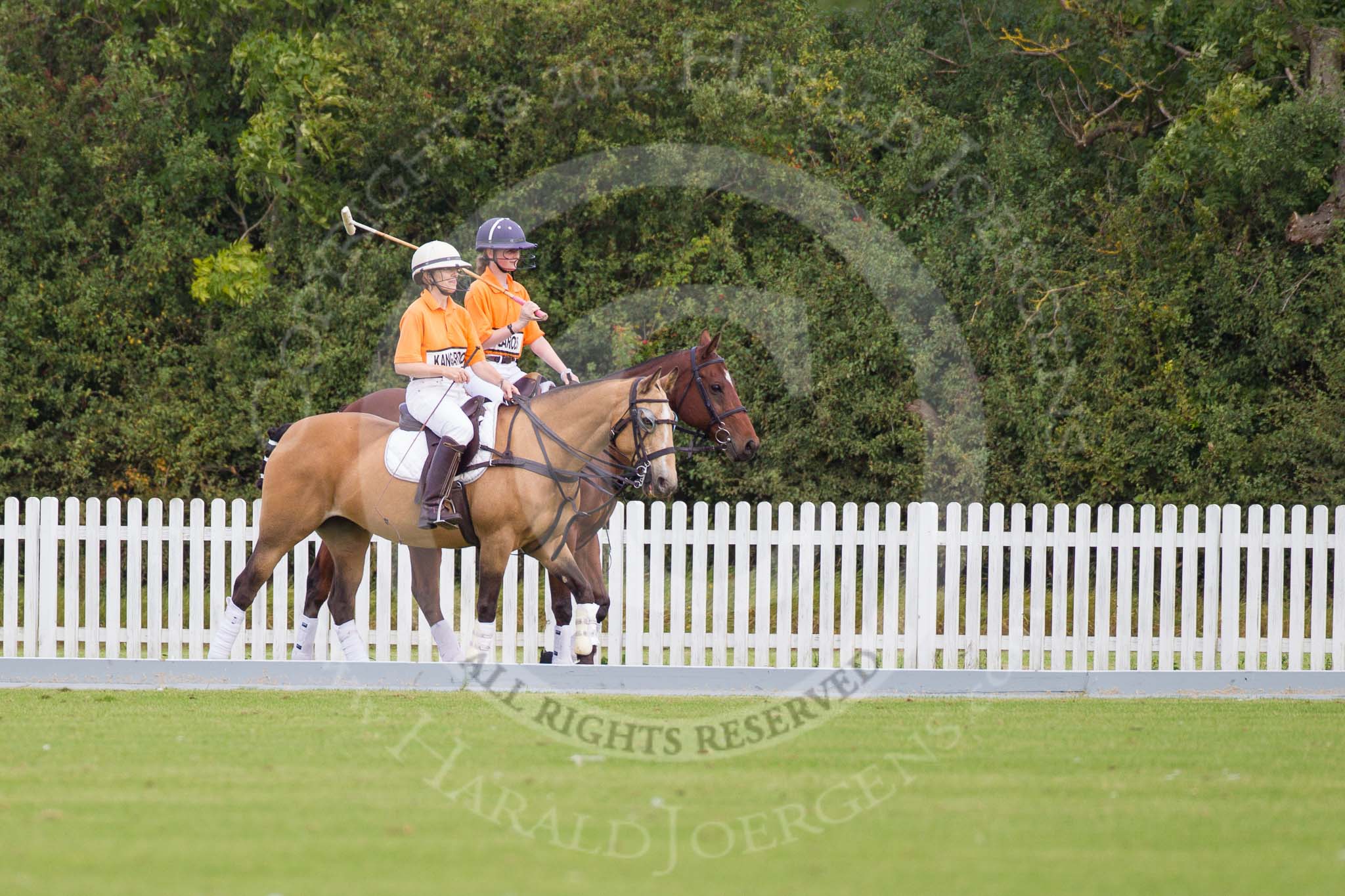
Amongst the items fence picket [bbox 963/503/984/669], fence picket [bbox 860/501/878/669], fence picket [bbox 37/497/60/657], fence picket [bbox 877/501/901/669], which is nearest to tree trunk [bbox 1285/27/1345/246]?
fence picket [bbox 963/503/984/669]

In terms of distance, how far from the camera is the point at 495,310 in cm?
1031

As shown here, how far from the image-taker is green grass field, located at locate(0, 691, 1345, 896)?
186 inches

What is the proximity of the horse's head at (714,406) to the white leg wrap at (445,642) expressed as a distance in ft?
7.37

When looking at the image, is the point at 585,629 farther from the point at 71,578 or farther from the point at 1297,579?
the point at 1297,579

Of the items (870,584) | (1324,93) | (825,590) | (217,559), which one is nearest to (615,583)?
(825,590)

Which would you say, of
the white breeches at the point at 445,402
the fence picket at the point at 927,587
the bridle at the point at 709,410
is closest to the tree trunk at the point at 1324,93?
the fence picket at the point at 927,587

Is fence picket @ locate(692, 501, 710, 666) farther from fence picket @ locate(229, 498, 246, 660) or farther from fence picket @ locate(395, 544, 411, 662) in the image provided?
fence picket @ locate(229, 498, 246, 660)

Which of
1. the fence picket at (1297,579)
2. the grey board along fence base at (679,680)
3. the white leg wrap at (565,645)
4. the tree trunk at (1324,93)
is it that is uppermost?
the tree trunk at (1324,93)

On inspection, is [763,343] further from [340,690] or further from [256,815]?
[256,815]

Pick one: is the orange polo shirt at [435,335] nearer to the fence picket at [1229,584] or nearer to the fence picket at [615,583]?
the fence picket at [615,583]

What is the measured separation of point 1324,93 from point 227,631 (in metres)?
11.3

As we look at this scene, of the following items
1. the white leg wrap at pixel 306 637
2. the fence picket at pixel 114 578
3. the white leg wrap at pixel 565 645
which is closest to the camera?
the white leg wrap at pixel 565 645

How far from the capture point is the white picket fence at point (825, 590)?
36.2 feet

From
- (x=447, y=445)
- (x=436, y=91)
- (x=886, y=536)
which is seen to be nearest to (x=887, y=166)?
(x=436, y=91)
